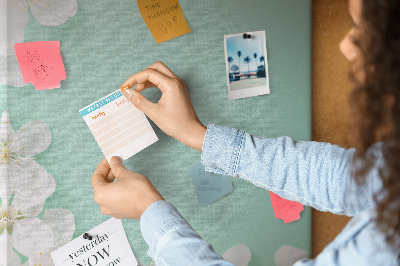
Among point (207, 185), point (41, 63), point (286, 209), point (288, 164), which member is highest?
point (41, 63)

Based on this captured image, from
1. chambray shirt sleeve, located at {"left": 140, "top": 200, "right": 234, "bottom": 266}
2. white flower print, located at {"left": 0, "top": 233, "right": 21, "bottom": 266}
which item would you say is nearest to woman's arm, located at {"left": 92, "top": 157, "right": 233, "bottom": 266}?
chambray shirt sleeve, located at {"left": 140, "top": 200, "right": 234, "bottom": 266}

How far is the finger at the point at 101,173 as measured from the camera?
2.26 feet

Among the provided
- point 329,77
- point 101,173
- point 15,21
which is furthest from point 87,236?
point 329,77

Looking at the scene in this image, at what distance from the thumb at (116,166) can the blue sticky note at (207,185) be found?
18 centimetres

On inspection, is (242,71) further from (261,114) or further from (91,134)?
(91,134)

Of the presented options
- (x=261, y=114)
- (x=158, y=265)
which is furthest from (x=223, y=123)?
(x=158, y=265)

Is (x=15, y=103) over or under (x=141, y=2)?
under

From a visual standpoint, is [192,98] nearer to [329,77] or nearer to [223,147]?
[223,147]

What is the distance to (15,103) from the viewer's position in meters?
0.69

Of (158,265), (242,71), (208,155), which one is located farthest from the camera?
(242,71)

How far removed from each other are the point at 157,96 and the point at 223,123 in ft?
0.58

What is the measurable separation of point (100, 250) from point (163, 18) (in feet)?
1.73

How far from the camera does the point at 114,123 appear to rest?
0.69 metres

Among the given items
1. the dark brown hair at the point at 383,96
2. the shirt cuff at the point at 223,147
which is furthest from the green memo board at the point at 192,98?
the dark brown hair at the point at 383,96
